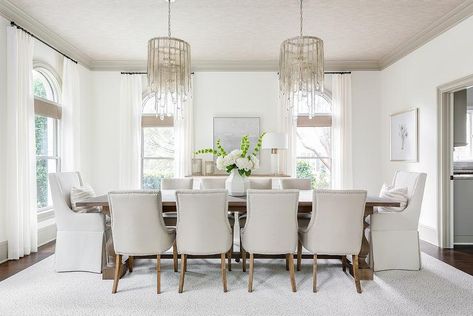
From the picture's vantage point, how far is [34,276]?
10.9ft

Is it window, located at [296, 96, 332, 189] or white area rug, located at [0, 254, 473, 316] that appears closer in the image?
white area rug, located at [0, 254, 473, 316]

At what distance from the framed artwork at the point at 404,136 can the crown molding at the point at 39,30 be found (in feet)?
17.7

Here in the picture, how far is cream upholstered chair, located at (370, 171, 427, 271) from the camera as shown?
11.3 ft

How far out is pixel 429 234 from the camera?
186 inches

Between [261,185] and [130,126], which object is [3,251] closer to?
[130,126]

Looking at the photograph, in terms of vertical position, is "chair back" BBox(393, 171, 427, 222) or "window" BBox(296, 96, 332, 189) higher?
"window" BBox(296, 96, 332, 189)

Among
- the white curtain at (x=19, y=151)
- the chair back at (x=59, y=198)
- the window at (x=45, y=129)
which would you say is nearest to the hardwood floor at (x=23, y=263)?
the white curtain at (x=19, y=151)

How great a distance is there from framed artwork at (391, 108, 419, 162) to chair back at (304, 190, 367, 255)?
2708 millimetres

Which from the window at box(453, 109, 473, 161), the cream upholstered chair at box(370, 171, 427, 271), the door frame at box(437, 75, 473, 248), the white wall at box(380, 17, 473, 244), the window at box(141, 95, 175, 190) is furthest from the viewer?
the window at box(141, 95, 175, 190)

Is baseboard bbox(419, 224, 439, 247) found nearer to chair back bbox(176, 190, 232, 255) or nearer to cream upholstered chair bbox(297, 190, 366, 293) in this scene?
cream upholstered chair bbox(297, 190, 366, 293)

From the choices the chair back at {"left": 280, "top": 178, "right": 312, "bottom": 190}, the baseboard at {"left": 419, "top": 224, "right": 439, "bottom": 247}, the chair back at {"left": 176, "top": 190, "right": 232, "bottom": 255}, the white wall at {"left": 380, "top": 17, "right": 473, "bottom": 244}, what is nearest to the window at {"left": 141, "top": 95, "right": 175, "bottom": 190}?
the chair back at {"left": 280, "top": 178, "right": 312, "bottom": 190}

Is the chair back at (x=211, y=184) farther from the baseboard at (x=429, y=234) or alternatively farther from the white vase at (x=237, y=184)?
the baseboard at (x=429, y=234)

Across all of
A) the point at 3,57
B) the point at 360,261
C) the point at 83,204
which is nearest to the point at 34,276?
the point at 83,204

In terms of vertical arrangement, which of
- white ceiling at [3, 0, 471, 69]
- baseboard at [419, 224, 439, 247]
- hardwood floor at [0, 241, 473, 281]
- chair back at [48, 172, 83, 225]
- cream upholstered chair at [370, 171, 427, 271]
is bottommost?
hardwood floor at [0, 241, 473, 281]
